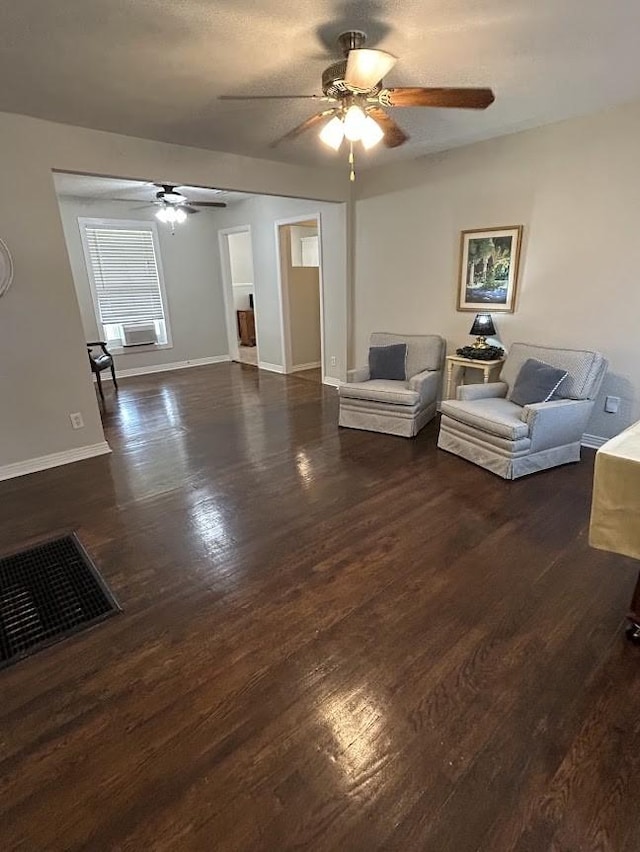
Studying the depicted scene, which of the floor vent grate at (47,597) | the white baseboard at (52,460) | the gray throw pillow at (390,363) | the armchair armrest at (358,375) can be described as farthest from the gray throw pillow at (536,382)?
the white baseboard at (52,460)

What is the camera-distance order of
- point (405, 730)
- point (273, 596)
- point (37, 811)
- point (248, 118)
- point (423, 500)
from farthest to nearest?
point (248, 118)
point (423, 500)
point (273, 596)
point (405, 730)
point (37, 811)

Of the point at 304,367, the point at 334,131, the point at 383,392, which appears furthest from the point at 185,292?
the point at 334,131

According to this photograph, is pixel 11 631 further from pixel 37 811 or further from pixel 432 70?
pixel 432 70

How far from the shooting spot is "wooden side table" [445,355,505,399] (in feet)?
13.3

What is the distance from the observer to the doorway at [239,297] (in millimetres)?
7809

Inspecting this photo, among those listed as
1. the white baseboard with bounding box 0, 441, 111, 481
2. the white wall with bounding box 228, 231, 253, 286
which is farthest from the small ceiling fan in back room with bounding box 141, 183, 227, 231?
the white baseboard with bounding box 0, 441, 111, 481

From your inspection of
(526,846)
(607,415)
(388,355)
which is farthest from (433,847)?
(388,355)

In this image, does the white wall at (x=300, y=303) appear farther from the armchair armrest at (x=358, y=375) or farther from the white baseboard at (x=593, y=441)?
the white baseboard at (x=593, y=441)

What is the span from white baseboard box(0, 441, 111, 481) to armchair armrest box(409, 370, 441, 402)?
291 cm

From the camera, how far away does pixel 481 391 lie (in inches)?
149

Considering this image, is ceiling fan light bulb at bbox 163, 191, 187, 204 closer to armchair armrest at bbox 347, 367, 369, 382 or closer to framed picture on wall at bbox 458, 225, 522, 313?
armchair armrest at bbox 347, 367, 369, 382

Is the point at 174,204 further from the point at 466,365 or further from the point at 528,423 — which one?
the point at 528,423

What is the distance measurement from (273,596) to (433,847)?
3.69 feet

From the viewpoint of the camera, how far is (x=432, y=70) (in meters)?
2.56
